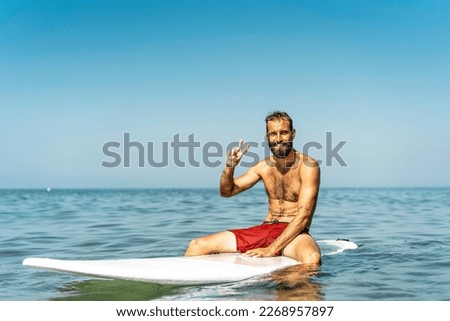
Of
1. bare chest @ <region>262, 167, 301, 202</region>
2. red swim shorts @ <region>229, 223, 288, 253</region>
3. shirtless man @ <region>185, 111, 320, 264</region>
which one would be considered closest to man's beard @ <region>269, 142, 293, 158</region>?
shirtless man @ <region>185, 111, 320, 264</region>

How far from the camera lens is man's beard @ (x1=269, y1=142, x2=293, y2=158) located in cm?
660

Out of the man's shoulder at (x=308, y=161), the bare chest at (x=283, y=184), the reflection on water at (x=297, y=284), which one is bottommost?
the reflection on water at (x=297, y=284)

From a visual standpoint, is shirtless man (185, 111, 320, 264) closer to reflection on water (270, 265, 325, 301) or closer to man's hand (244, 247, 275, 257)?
man's hand (244, 247, 275, 257)

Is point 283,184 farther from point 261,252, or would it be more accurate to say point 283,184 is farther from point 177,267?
point 177,267

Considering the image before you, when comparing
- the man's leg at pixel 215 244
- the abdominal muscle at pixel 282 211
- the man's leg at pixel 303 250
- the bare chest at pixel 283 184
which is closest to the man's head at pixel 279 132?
the bare chest at pixel 283 184

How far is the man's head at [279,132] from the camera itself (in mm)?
6477

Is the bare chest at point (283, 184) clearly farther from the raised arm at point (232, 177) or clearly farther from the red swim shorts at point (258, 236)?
the red swim shorts at point (258, 236)

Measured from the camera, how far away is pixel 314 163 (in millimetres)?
6598

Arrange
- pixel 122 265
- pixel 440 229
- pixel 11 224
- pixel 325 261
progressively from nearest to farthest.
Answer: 1. pixel 122 265
2. pixel 325 261
3. pixel 440 229
4. pixel 11 224

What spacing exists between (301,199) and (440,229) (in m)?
5.71

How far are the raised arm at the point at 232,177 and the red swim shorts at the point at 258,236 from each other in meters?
0.48
